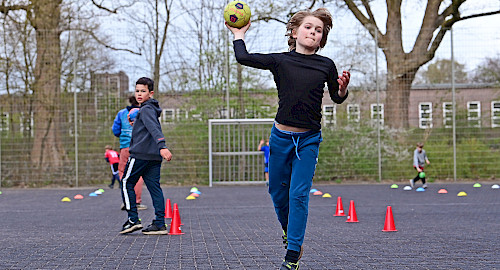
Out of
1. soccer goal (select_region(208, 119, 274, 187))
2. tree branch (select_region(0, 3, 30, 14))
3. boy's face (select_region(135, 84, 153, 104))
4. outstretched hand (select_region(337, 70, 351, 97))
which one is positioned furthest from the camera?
tree branch (select_region(0, 3, 30, 14))

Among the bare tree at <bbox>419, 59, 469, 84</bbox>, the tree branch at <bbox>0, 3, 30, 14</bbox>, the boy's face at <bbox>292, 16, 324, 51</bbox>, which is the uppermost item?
the tree branch at <bbox>0, 3, 30, 14</bbox>

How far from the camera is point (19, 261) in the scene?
552 cm

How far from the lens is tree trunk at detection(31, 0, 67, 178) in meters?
18.4

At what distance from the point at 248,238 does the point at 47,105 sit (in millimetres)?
12874

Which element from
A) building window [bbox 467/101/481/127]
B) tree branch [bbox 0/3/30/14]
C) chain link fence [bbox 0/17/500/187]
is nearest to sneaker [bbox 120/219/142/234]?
chain link fence [bbox 0/17/500/187]

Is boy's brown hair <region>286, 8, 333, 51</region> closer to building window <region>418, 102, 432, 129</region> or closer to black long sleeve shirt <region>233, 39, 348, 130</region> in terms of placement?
black long sleeve shirt <region>233, 39, 348, 130</region>

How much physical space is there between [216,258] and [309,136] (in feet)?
4.70

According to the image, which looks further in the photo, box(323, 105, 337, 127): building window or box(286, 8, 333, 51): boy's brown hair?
box(323, 105, 337, 127): building window

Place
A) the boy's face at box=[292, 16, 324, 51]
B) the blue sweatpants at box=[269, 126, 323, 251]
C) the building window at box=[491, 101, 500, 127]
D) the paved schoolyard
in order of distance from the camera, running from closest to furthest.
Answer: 1. the blue sweatpants at box=[269, 126, 323, 251]
2. the boy's face at box=[292, 16, 324, 51]
3. the paved schoolyard
4. the building window at box=[491, 101, 500, 127]

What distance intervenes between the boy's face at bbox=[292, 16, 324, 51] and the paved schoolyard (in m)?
1.65

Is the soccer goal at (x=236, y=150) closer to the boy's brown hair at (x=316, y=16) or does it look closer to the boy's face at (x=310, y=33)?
the boy's brown hair at (x=316, y=16)

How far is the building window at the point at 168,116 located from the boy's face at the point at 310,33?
45.3ft

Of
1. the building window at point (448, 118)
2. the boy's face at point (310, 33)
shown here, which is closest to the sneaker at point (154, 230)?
the boy's face at point (310, 33)

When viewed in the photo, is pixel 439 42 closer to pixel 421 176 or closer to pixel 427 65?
pixel 427 65
